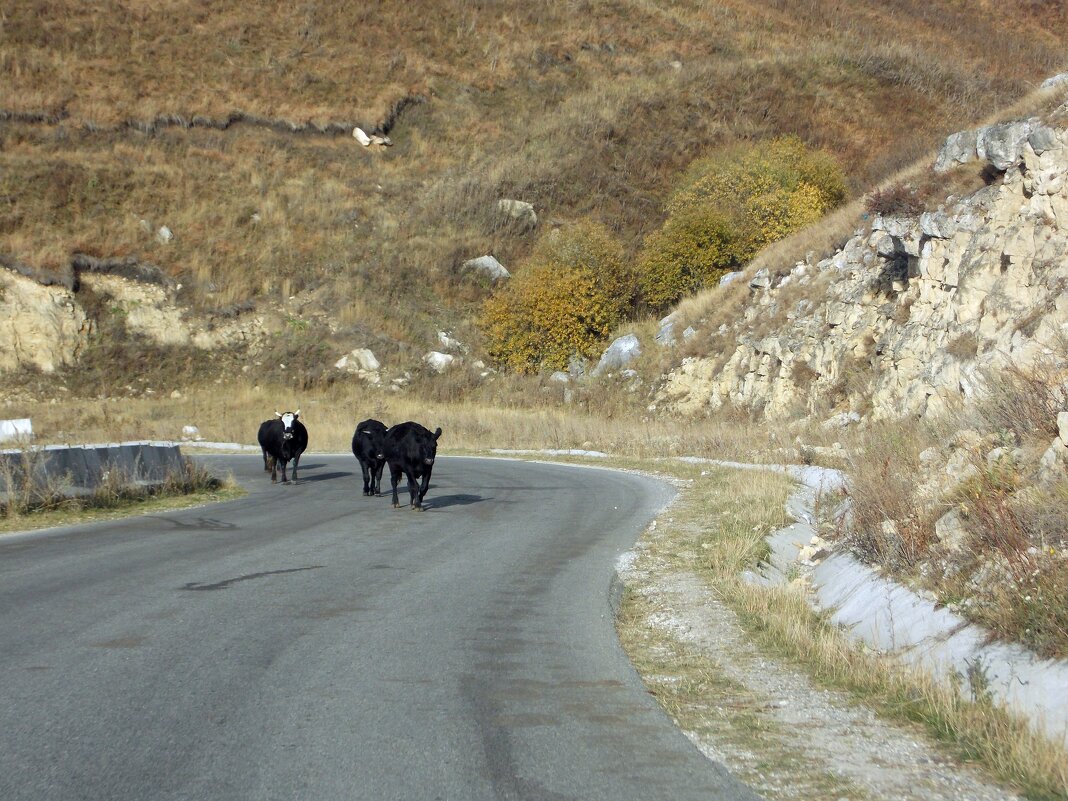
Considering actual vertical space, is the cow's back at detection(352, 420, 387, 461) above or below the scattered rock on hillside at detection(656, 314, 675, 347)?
below

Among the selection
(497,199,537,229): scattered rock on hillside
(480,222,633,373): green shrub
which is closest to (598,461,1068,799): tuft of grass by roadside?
(480,222,633,373): green shrub

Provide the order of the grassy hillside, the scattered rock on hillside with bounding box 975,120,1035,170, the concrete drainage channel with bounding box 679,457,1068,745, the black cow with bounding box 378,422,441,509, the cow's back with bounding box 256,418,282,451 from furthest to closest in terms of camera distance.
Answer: the grassy hillside, the scattered rock on hillside with bounding box 975,120,1035,170, the cow's back with bounding box 256,418,282,451, the black cow with bounding box 378,422,441,509, the concrete drainage channel with bounding box 679,457,1068,745

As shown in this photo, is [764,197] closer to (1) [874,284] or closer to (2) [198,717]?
(1) [874,284]

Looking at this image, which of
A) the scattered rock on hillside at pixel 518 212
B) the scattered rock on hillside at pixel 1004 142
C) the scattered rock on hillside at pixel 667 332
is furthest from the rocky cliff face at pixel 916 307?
the scattered rock on hillside at pixel 518 212

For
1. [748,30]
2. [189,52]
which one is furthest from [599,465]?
[748,30]

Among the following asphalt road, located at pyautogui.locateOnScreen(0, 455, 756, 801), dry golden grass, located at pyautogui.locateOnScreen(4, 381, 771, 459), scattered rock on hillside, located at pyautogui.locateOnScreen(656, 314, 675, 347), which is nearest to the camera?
asphalt road, located at pyautogui.locateOnScreen(0, 455, 756, 801)

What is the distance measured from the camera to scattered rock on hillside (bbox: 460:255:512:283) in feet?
202

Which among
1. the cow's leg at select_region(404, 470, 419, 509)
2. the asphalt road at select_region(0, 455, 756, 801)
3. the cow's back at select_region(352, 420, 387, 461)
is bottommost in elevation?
the asphalt road at select_region(0, 455, 756, 801)

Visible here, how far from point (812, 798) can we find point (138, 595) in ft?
22.1

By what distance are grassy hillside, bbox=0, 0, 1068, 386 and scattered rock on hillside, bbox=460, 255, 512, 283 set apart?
0.95 meters

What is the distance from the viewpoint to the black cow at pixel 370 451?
20453 millimetres

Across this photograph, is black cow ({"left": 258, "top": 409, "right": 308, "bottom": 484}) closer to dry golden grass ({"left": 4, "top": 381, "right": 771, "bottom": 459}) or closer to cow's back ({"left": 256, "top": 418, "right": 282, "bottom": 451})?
cow's back ({"left": 256, "top": 418, "right": 282, "bottom": 451})

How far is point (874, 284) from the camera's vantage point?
34000mm

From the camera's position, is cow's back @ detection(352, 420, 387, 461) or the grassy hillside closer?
cow's back @ detection(352, 420, 387, 461)
